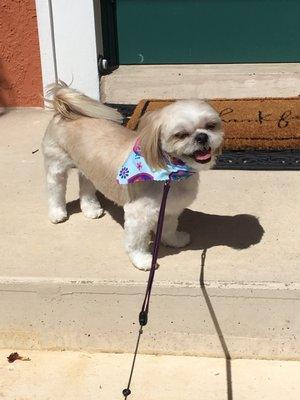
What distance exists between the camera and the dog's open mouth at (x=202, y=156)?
8.47ft

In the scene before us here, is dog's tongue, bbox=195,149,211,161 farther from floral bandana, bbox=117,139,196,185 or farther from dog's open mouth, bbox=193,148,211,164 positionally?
floral bandana, bbox=117,139,196,185

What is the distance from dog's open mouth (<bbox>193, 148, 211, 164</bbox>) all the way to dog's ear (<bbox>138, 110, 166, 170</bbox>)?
6.7 inches

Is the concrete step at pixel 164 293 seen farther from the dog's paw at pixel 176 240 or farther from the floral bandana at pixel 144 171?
the floral bandana at pixel 144 171

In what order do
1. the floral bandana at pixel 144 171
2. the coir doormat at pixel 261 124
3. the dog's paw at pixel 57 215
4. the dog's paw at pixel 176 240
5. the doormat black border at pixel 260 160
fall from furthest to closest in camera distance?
the coir doormat at pixel 261 124 → the doormat black border at pixel 260 160 → the dog's paw at pixel 57 215 → the dog's paw at pixel 176 240 → the floral bandana at pixel 144 171

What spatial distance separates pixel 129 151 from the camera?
9.84 ft

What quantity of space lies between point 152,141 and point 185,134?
0.16 metres

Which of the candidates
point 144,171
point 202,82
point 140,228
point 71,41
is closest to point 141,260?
point 140,228

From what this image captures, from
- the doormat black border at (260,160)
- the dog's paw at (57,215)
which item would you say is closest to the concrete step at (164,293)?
the dog's paw at (57,215)

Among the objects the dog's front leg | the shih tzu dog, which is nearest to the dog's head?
the shih tzu dog

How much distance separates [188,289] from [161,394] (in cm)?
50

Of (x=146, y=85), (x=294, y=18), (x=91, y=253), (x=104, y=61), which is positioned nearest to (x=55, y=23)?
(x=104, y=61)

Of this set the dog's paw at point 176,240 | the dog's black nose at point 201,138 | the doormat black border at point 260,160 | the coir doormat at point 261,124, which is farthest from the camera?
the coir doormat at point 261,124

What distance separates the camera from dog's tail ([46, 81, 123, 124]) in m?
3.29

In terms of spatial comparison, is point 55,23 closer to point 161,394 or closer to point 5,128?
point 5,128
